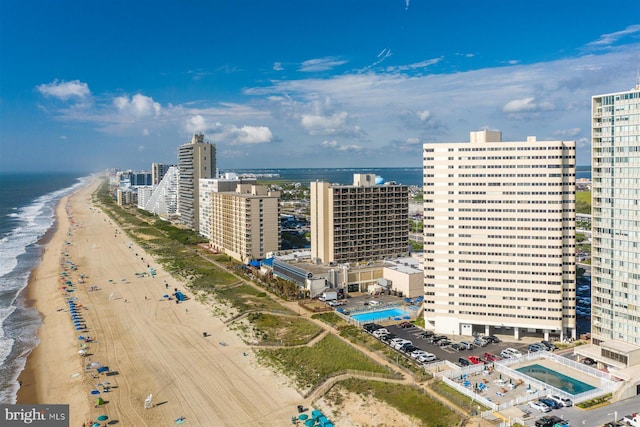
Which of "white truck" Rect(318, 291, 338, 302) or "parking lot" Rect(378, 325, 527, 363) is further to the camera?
"white truck" Rect(318, 291, 338, 302)

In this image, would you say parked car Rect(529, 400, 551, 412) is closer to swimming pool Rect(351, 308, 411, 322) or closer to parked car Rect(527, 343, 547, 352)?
parked car Rect(527, 343, 547, 352)

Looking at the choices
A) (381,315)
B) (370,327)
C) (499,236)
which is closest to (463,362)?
(370,327)

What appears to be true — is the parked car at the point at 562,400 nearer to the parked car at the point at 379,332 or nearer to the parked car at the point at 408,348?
the parked car at the point at 408,348

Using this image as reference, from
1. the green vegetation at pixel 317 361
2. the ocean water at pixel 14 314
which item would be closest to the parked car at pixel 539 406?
the green vegetation at pixel 317 361

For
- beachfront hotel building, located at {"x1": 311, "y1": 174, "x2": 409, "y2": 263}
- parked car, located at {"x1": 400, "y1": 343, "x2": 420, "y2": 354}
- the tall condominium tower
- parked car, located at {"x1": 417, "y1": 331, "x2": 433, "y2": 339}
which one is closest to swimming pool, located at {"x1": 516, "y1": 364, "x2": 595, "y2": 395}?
the tall condominium tower

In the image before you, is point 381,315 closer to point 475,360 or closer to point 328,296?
point 328,296

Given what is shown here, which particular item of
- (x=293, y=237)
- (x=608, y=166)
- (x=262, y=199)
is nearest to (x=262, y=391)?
(x=608, y=166)

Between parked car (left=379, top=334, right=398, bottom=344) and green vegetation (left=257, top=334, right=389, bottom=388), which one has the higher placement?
parked car (left=379, top=334, right=398, bottom=344)
